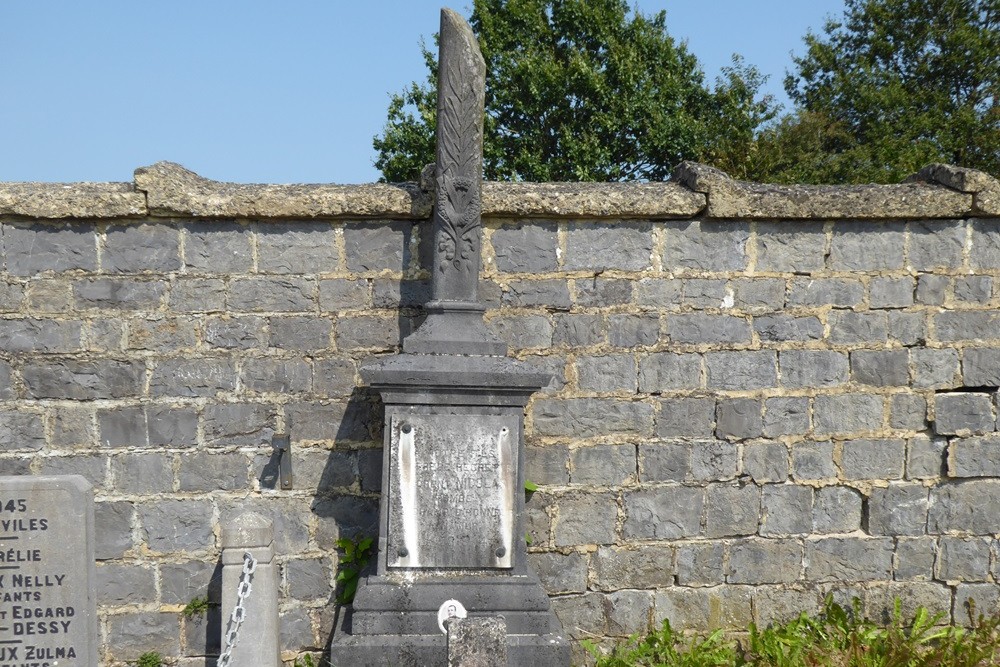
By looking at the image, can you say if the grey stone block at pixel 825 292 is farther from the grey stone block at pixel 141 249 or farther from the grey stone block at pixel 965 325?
the grey stone block at pixel 141 249

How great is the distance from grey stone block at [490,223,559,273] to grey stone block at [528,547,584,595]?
1.49 meters

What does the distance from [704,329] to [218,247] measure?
2.55 m

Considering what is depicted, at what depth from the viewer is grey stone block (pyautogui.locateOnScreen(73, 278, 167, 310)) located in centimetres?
475

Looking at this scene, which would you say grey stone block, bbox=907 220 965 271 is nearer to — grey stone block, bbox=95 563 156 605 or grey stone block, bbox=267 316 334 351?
grey stone block, bbox=267 316 334 351

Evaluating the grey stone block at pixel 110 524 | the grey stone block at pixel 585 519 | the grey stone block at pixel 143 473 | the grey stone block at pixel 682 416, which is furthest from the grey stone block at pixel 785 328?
the grey stone block at pixel 110 524

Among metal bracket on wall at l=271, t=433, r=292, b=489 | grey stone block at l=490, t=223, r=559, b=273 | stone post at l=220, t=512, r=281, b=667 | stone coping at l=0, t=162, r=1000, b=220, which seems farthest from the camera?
grey stone block at l=490, t=223, r=559, b=273

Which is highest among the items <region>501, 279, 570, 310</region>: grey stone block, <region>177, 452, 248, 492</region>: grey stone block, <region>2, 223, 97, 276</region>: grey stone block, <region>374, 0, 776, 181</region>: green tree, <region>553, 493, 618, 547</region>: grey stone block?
<region>374, 0, 776, 181</region>: green tree

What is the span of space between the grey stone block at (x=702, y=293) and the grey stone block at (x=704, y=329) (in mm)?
58

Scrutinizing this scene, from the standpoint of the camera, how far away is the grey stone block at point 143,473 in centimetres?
477

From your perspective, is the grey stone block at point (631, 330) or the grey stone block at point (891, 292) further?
the grey stone block at point (891, 292)

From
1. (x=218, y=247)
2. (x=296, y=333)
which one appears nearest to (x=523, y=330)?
(x=296, y=333)

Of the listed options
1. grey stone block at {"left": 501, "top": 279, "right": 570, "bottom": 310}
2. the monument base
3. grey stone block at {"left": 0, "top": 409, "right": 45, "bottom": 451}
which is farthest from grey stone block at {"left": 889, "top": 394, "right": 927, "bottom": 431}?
grey stone block at {"left": 0, "top": 409, "right": 45, "bottom": 451}

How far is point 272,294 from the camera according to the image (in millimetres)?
4848

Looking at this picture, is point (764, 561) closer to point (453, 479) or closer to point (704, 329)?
point (704, 329)
